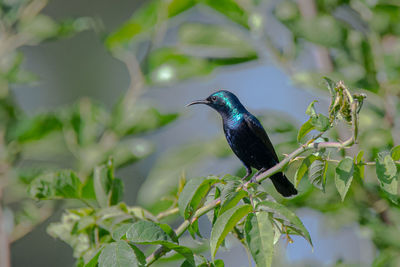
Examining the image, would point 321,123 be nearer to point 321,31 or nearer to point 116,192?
point 116,192

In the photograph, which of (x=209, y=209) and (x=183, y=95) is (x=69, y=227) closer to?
(x=209, y=209)

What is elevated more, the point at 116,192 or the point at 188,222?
the point at 188,222

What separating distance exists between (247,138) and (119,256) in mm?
864

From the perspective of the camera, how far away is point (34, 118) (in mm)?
2365

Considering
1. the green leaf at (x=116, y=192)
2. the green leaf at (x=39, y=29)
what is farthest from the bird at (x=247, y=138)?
the green leaf at (x=39, y=29)

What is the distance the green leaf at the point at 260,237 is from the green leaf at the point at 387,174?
9.1 inches

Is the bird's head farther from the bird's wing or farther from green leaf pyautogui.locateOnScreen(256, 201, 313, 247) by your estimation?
green leaf pyautogui.locateOnScreen(256, 201, 313, 247)

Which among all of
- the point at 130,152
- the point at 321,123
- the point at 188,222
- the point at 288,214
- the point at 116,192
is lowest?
the point at 130,152

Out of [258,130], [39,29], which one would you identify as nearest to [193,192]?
[258,130]

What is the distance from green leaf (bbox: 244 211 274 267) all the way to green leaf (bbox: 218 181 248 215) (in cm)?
5

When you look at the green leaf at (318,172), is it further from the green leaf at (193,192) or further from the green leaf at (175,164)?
the green leaf at (175,164)

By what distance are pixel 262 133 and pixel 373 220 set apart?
0.53 meters

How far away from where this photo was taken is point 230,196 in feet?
3.70

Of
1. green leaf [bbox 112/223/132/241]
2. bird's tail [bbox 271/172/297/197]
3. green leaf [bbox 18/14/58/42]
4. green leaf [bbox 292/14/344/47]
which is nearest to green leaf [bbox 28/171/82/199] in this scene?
green leaf [bbox 112/223/132/241]
